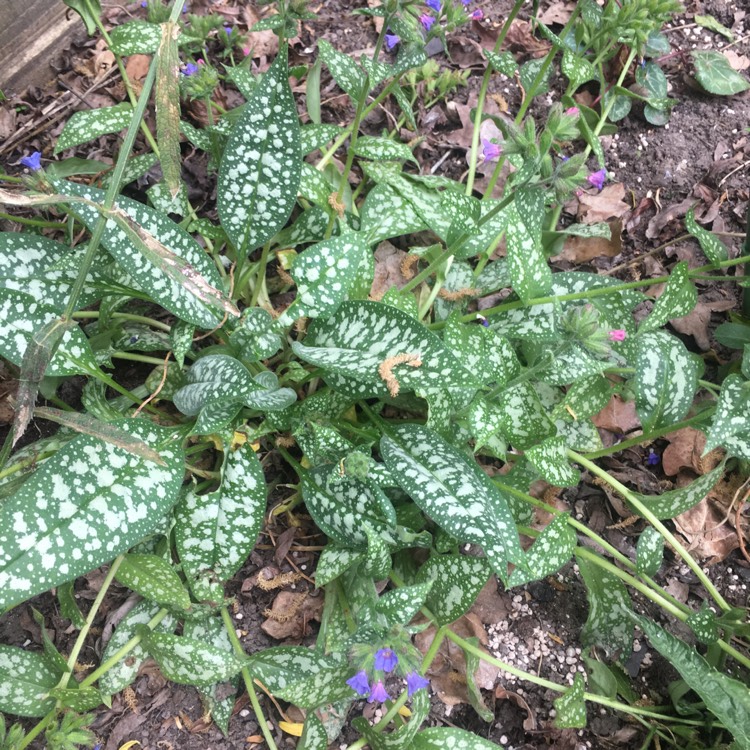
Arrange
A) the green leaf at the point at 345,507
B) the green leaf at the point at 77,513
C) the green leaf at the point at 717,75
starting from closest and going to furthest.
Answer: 1. the green leaf at the point at 77,513
2. the green leaf at the point at 345,507
3. the green leaf at the point at 717,75

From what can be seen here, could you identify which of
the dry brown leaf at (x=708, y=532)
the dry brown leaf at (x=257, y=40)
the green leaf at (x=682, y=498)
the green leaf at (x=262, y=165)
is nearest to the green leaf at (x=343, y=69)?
the green leaf at (x=262, y=165)

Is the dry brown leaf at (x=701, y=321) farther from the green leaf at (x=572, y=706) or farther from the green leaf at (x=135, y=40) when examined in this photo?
the green leaf at (x=135, y=40)

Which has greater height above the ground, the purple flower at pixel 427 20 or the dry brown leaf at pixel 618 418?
the purple flower at pixel 427 20

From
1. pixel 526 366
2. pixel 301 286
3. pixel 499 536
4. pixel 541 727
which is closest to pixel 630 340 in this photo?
pixel 526 366

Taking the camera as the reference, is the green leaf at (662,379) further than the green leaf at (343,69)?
No

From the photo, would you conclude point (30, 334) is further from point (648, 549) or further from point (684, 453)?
point (684, 453)

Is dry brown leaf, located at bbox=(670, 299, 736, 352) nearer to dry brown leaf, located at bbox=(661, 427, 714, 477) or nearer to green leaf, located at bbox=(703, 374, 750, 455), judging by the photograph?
dry brown leaf, located at bbox=(661, 427, 714, 477)

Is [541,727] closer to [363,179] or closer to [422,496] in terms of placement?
[422,496]

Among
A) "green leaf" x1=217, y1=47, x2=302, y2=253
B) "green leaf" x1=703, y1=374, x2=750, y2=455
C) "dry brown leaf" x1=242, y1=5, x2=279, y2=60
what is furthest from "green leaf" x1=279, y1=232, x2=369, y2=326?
"dry brown leaf" x1=242, y1=5, x2=279, y2=60
